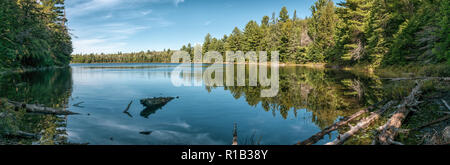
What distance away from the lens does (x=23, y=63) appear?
4281 cm

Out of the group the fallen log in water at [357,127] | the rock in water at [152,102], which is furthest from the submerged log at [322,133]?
the rock in water at [152,102]

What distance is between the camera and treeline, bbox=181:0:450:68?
23217mm

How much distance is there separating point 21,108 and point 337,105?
17985 mm

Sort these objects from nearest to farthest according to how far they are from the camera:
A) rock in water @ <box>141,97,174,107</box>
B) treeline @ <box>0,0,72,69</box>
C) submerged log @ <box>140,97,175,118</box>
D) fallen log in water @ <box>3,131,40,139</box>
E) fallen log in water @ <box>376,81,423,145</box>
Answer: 1. fallen log in water @ <box>376,81,423,145</box>
2. fallen log in water @ <box>3,131,40,139</box>
3. submerged log @ <box>140,97,175,118</box>
4. rock in water @ <box>141,97,174,107</box>
5. treeline @ <box>0,0,72,69</box>

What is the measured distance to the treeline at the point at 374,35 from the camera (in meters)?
23.2

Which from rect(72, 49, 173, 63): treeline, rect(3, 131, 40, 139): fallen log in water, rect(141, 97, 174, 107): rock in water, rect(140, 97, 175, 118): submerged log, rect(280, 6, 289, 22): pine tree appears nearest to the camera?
rect(3, 131, 40, 139): fallen log in water

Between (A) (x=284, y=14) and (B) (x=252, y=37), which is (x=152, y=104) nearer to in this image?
(B) (x=252, y=37)

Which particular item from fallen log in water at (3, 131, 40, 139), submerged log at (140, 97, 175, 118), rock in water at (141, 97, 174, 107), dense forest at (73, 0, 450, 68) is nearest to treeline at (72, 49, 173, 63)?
dense forest at (73, 0, 450, 68)

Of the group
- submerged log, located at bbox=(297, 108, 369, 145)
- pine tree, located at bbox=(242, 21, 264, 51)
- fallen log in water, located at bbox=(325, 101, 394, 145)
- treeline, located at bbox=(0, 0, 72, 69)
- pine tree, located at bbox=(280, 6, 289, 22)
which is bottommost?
submerged log, located at bbox=(297, 108, 369, 145)

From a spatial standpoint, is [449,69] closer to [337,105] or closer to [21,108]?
[337,105]

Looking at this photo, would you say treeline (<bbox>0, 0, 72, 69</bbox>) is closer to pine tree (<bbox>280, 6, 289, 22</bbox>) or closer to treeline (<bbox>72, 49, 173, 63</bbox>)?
pine tree (<bbox>280, 6, 289, 22</bbox>)

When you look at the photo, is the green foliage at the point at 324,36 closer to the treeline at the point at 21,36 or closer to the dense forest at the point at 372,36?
the dense forest at the point at 372,36

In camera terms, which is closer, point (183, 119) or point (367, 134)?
point (367, 134)
